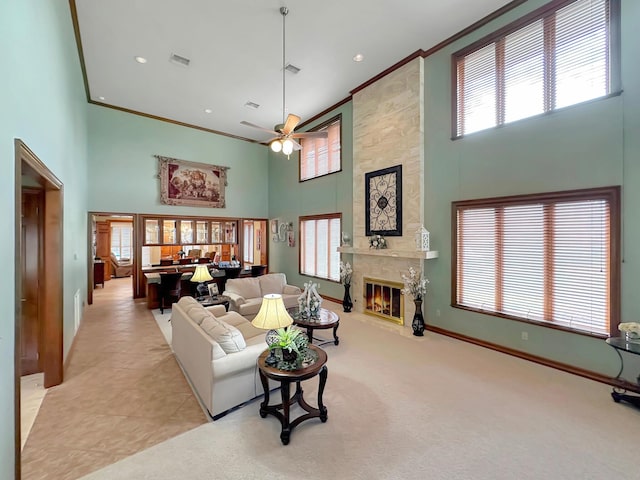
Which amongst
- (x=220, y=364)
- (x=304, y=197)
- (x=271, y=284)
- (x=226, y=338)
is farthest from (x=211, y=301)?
(x=304, y=197)

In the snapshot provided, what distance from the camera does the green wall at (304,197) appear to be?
280 inches

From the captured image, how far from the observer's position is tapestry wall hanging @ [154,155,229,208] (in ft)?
27.5

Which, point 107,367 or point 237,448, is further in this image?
point 107,367

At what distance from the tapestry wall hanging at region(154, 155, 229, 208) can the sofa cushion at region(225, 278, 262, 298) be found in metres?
4.23

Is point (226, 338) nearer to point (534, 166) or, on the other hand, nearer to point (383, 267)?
point (383, 267)

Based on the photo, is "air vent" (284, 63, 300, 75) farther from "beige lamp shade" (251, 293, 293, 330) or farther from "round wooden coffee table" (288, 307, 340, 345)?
"beige lamp shade" (251, 293, 293, 330)

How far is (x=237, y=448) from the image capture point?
93.0 inches

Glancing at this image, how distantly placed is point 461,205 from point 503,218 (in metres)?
0.68

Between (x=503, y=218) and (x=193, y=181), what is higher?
(x=193, y=181)

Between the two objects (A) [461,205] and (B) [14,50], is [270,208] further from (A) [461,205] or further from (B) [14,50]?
(B) [14,50]

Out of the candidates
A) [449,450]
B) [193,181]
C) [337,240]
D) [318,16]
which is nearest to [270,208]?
[193,181]

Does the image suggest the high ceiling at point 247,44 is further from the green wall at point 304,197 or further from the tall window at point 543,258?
the tall window at point 543,258

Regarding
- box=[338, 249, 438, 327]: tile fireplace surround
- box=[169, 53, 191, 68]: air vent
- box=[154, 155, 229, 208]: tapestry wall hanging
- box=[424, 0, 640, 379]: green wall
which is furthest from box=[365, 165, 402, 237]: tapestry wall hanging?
→ box=[154, 155, 229, 208]: tapestry wall hanging

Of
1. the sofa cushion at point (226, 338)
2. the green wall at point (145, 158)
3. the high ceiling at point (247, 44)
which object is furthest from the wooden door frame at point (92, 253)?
the sofa cushion at point (226, 338)
